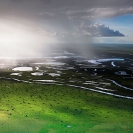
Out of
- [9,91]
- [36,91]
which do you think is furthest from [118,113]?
[9,91]

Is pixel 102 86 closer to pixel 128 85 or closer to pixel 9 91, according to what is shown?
pixel 128 85

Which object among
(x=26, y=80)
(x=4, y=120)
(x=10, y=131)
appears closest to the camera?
(x=10, y=131)

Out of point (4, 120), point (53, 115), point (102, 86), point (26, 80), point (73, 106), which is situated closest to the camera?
point (4, 120)

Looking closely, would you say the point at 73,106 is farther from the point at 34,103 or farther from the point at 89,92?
the point at 89,92

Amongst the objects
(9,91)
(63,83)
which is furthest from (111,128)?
(63,83)

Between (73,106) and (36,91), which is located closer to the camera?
(73,106)

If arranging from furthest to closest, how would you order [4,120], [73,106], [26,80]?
1. [26,80]
2. [73,106]
3. [4,120]
